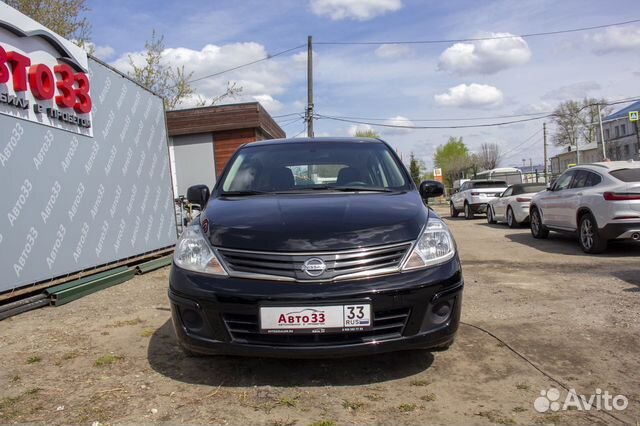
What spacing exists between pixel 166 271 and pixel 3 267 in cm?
274

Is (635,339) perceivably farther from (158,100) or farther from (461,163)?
(461,163)

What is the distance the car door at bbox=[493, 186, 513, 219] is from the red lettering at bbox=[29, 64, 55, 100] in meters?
11.5

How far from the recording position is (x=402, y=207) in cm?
335

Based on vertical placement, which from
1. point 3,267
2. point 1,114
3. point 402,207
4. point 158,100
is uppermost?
point 158,100

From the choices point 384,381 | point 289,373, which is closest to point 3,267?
point 289,373

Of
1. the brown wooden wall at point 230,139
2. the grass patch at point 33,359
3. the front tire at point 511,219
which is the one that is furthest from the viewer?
the brown wooden wall at point 230,139

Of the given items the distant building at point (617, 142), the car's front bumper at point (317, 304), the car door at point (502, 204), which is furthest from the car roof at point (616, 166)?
the distant building at point (617, 142)

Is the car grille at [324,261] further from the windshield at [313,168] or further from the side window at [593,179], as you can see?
the side window at [593,179]

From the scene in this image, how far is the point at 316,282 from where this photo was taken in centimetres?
281

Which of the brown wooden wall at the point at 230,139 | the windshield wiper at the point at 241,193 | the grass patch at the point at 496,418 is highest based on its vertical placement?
the brown wooden wall at the point at 230,139

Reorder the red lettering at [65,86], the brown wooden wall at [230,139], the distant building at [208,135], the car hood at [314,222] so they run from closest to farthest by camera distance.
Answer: the car hood at [314,222]
the red lettering at [65,86]
the distant building at [208,135]
the brown wooden wall at [230,139]

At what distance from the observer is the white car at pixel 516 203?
42.8 ft

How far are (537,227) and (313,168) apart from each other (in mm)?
7694

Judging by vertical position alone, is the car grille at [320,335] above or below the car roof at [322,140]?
below
